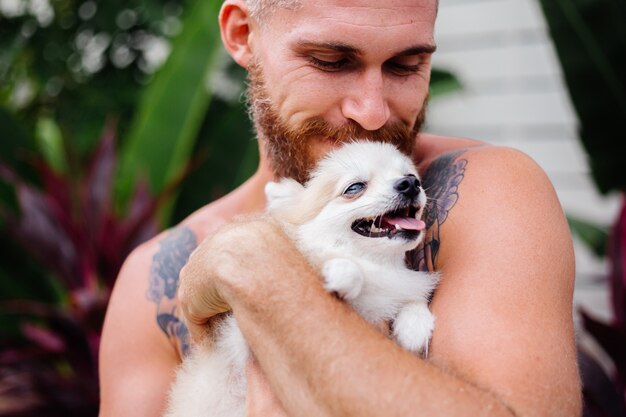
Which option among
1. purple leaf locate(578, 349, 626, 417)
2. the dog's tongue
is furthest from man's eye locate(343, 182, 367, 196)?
purple leaf locate(578, 349, 626, 417)

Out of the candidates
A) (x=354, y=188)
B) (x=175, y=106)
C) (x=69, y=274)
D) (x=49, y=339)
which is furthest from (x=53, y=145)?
(x=354, y=188)

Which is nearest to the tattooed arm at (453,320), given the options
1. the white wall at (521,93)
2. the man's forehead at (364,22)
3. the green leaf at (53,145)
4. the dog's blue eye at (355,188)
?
the dog's blue eye at (355,188)

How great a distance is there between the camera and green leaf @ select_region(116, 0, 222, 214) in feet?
15.3

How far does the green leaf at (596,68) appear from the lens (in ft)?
13.3

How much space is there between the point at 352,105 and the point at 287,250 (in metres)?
0.58

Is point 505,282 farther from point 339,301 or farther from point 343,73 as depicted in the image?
point 343,73

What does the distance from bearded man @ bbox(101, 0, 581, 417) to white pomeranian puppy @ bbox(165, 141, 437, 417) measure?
0.24 ft

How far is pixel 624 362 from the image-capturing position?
10.9ft

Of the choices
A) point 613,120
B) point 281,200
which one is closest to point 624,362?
point 613,120

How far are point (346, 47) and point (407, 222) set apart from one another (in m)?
0.54

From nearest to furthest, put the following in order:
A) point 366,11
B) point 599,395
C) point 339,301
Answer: point 339,301, point 366,11, point 599,395

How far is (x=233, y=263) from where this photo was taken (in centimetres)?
180

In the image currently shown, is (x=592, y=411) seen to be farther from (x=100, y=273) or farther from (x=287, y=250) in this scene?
(x=100, y=273)

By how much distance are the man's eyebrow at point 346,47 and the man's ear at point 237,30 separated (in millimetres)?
462
